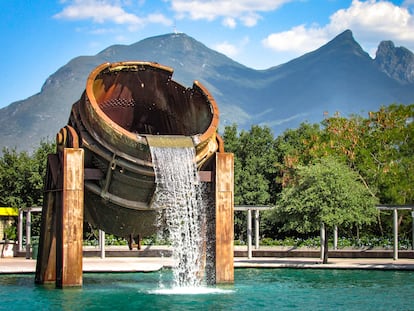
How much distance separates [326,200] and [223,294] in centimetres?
1277

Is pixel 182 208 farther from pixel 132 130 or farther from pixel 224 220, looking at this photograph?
pixel 132 130

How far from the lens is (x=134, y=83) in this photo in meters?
19.2

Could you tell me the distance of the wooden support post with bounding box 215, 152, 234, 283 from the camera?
61.1ft

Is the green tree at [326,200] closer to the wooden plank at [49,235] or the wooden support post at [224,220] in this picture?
the wooden support post at [224,220]

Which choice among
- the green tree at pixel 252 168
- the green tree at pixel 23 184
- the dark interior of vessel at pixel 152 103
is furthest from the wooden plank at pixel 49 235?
the green tree at pixel 252 168

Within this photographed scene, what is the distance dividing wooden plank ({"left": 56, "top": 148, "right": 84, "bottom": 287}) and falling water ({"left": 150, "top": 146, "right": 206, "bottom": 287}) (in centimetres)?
170

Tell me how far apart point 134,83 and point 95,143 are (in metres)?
2.24

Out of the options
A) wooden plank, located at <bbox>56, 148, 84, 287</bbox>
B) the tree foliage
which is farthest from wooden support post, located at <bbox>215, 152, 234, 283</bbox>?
the tree foliage

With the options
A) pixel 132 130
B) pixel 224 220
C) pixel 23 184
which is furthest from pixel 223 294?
pixel 23 184

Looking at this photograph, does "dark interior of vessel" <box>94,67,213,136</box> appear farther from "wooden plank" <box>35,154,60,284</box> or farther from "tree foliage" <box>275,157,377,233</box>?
"tree foliage" <box>275,157,377,233</box>

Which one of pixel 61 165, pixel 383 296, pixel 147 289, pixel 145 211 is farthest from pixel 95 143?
pixel 383 296

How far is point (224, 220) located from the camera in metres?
18.7

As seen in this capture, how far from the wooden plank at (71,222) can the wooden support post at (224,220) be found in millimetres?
3154

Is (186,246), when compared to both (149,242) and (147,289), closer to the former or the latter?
(147,289)
